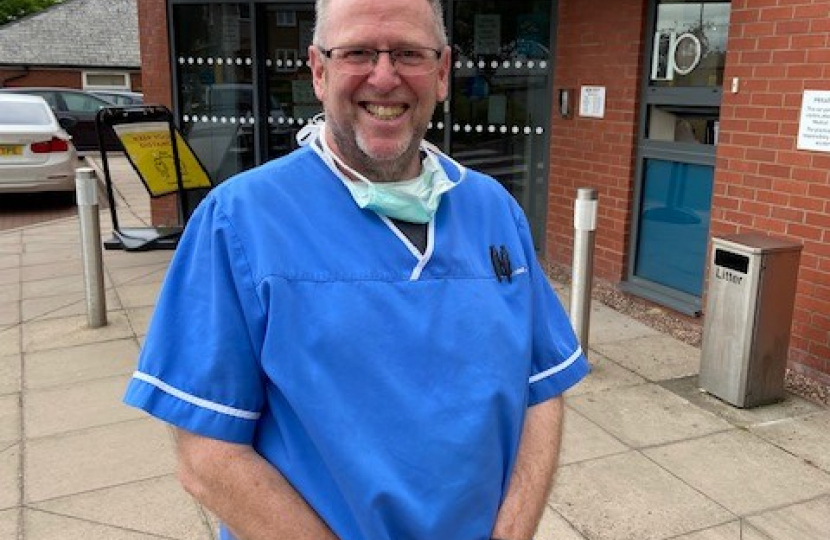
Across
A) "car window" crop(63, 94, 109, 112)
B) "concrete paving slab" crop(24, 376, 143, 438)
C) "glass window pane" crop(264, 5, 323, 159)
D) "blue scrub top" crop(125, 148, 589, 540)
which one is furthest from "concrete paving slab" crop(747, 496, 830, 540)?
"car window" crop(63, 94, 109, 112)

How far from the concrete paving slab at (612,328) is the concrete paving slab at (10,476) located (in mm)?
3450

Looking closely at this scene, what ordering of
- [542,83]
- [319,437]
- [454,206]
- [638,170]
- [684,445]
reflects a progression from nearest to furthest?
1. [319,437]
2. [454,206]
3. [684,445]
4. [638,170]
5. [542,83]

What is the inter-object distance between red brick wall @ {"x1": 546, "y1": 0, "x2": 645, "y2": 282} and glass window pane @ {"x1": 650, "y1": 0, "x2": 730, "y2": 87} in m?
0.16

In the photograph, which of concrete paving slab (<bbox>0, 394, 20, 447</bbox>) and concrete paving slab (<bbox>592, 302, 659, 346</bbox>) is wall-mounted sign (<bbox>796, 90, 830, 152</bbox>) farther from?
concrete paving slab (<bbox>0, 394, 20, 447</bbox>)

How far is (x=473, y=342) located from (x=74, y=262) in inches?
282

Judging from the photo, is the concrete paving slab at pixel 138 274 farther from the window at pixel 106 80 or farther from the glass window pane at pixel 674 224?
the window at pixel 106 80

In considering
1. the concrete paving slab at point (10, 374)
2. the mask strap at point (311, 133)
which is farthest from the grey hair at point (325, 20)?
the concrete paving slab at point (10, 374)

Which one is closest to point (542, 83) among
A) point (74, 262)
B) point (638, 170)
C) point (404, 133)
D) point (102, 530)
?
point (638, 170)

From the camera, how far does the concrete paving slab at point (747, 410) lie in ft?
13.9

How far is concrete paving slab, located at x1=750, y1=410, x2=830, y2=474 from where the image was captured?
3.83 meters

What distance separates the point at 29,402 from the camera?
4.47 metres

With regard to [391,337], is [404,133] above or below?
above

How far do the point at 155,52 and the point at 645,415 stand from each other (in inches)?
262

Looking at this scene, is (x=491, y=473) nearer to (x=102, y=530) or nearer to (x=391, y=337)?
(x=391, y=337)
